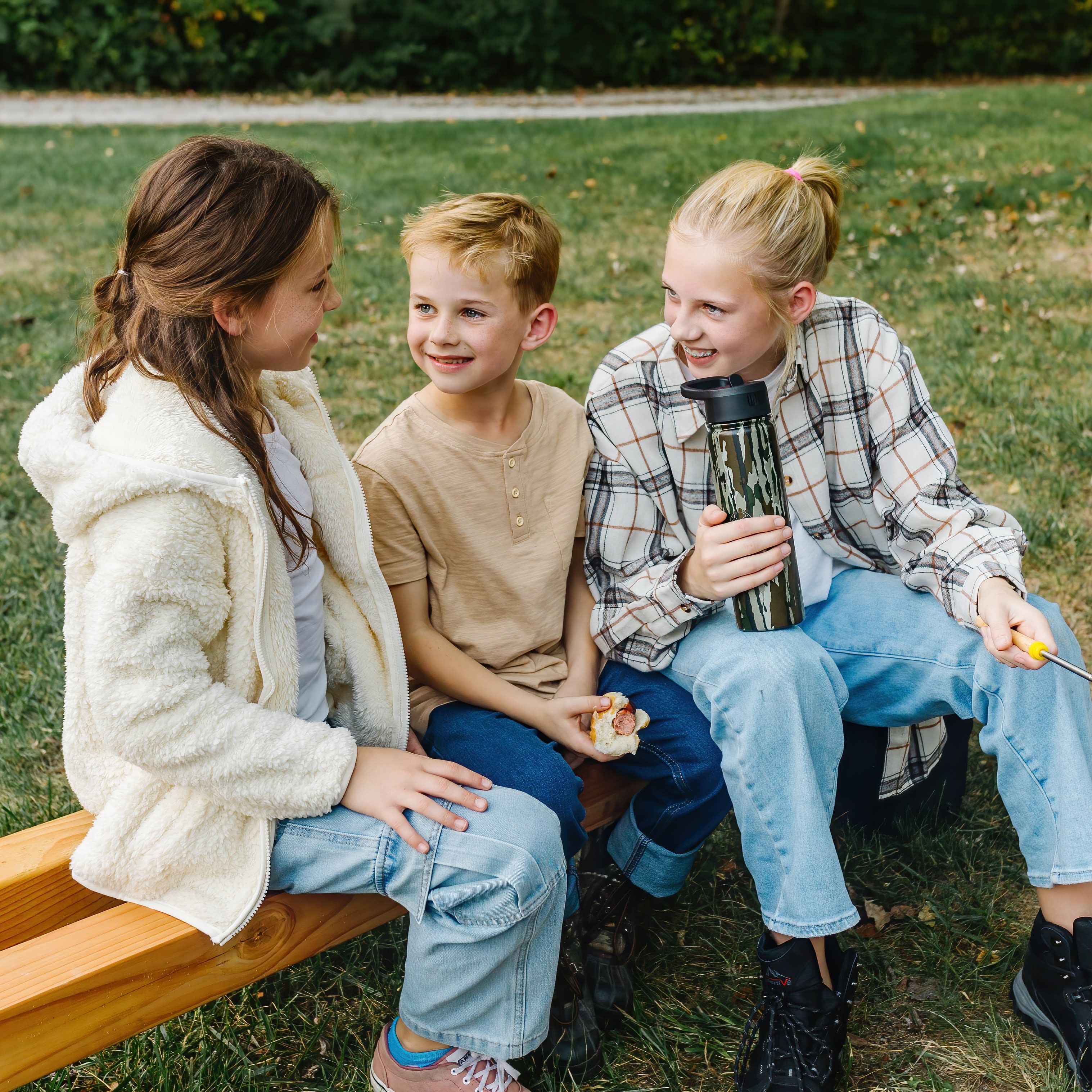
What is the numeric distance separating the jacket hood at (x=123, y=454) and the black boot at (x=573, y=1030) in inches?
40.9

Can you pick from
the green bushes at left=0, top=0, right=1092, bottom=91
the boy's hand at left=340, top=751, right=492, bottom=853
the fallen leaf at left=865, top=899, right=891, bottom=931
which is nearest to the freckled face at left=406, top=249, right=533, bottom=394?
the boy's hand at left=340, top=751, right=492, bottom=853

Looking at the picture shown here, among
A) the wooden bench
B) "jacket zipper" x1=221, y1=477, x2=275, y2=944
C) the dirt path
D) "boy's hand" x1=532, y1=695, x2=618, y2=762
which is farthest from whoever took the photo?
the dirt path

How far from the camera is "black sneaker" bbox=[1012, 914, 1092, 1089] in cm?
194

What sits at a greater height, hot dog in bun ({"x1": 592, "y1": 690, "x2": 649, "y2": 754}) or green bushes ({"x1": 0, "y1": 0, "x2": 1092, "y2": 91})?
green bushes ({"x1": 0, "y1": 0, "x2": 1092, "y2": 91})

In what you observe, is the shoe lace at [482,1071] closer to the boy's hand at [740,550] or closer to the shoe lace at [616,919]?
the shoe lace at [616,919]

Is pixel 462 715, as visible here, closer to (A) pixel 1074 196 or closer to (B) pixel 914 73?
(A) pixel 1074 196

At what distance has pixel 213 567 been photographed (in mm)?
1729

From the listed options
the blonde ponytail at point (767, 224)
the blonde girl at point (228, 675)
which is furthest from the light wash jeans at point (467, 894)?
the blonde ponytail at point (767, 224)

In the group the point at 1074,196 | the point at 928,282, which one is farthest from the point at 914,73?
the point at 928,282

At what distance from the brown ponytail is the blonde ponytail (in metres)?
0.76

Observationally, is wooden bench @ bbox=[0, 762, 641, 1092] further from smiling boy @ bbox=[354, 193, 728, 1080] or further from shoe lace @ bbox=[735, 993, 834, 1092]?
shoe lace @ bbox=[735, 993, 834, 1092]

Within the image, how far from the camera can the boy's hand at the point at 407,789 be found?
178 centimetres

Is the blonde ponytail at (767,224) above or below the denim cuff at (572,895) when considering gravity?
above

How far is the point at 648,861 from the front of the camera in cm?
222
